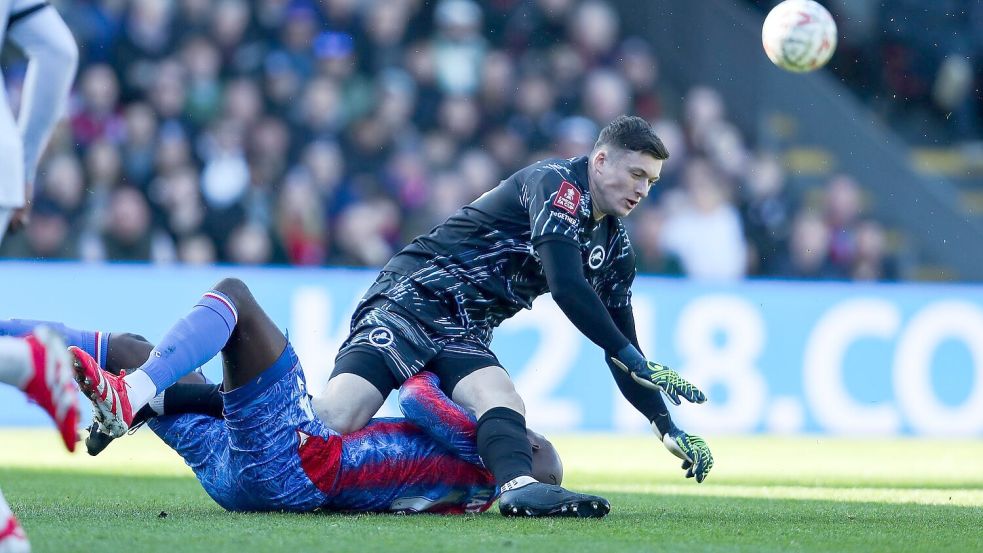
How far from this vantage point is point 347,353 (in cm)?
612

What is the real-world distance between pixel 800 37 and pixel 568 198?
336 cm

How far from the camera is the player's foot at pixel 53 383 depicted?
3.91 metres

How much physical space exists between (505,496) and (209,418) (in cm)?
121

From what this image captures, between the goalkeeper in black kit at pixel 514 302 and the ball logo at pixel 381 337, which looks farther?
the ball logo at pixel 381 337

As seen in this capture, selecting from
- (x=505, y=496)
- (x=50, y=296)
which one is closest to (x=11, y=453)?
(x=50, y=296)

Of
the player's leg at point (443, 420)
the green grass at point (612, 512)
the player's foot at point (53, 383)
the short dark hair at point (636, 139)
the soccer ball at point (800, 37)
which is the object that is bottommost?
the green grass at point (612, 512)

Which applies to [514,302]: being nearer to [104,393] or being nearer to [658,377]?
[658,377]

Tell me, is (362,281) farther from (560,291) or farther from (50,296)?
(560,291)

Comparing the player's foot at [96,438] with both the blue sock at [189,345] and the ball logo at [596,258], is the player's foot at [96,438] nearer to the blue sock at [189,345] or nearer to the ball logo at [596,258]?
the blue sock at [189,345]

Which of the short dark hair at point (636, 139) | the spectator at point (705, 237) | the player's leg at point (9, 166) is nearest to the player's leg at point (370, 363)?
the short dark hair at point (636, 139)

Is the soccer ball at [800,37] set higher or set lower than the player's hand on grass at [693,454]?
higher

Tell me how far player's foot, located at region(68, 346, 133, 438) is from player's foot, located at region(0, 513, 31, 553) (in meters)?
0.93

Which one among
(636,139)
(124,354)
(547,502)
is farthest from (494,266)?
(124,354)

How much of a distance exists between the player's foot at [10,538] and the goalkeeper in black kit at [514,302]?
2012 mm
